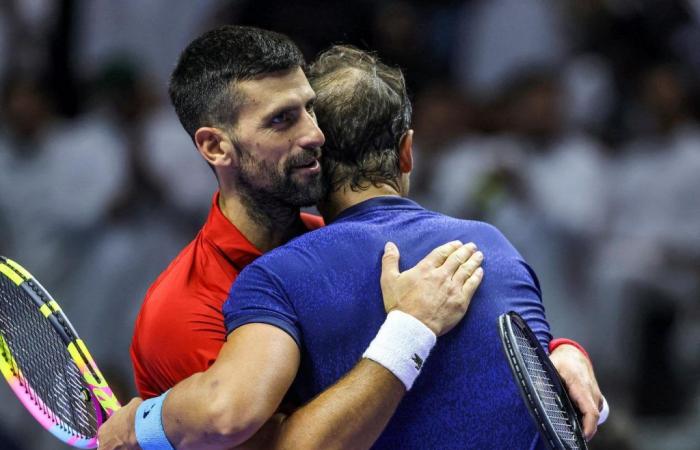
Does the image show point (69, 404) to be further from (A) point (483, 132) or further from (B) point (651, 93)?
(B) point (651, 93)

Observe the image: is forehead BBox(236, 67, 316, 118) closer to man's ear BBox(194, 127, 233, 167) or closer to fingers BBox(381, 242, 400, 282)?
man's ear BBox(194, 127, 233, 167)

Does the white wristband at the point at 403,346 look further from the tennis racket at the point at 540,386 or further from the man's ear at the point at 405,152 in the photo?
the man's ear at the point at 405,152

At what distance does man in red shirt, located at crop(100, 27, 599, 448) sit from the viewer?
115 inches

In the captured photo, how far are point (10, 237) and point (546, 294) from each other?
3.04 m

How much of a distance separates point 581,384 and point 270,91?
1125 millimetres

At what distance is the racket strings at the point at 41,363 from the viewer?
11.8 feet

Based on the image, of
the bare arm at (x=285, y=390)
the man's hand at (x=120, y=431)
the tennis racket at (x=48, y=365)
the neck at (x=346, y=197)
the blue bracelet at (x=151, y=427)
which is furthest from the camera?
the tennis racket at (x=48, y=365)

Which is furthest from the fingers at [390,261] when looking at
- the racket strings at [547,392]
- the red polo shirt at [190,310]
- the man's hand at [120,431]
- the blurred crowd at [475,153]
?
the blurred crowd at [475,153]

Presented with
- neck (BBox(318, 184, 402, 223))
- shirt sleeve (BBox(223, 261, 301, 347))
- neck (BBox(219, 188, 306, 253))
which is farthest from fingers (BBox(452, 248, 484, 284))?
neck (BBox(219, 188, 306, 253))

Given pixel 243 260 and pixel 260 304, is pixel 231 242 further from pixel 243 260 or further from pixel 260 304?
pixel 260 304

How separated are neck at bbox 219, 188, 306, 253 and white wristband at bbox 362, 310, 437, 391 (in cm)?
58

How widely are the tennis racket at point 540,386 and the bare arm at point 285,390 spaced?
0.61 ft

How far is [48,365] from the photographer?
3.75 meters

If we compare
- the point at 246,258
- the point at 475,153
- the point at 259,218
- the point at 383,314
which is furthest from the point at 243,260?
the point at 475,153
